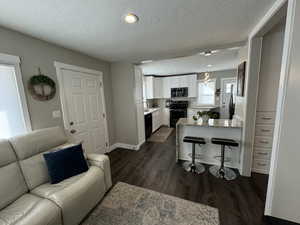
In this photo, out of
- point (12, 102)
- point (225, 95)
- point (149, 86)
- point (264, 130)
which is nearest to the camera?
point (12, 102)

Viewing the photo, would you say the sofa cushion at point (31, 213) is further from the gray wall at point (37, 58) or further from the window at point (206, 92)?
the window at point (206, 92)

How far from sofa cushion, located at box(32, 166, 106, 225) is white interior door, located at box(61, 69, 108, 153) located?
1136 millimetres

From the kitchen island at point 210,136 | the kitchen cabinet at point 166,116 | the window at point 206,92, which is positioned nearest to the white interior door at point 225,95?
the window at point 206,92

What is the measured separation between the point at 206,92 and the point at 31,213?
→ 6.13m

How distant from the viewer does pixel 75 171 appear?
1661 mm

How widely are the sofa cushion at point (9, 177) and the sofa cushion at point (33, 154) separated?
0.05m

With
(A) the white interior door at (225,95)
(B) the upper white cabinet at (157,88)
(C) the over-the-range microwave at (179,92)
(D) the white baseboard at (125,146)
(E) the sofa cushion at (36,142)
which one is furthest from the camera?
(B) the upper white cabinet at (157,88)

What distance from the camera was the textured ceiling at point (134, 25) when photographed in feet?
4.17

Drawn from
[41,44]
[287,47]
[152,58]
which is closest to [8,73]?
[41,44]

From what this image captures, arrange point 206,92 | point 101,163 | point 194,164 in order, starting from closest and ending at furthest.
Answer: point 101,163 < point 194,164 < point 206,92

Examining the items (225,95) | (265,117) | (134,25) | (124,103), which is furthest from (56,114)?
(225,95)

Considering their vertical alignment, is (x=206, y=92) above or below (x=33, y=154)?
above

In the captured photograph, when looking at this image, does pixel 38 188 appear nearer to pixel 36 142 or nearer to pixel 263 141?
pixel 36 142

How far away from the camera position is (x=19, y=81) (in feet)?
5.61
